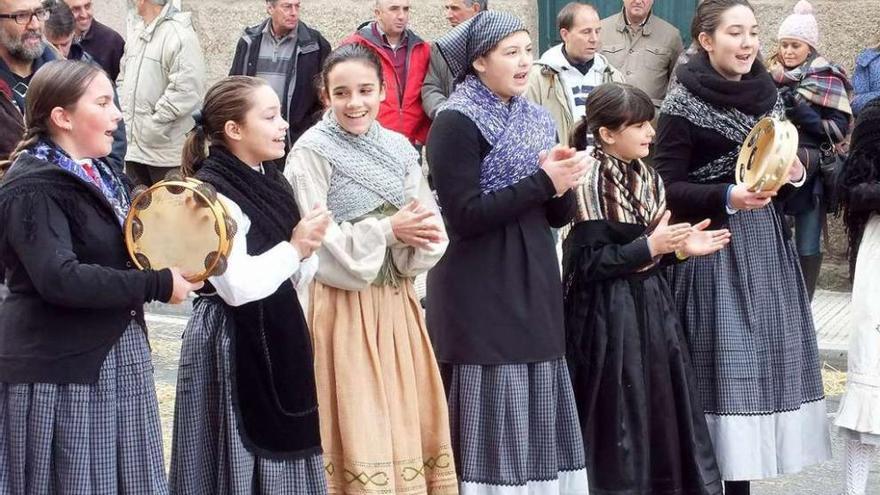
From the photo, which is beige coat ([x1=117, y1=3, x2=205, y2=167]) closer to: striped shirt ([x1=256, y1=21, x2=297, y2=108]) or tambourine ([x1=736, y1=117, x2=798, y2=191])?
striped shirt ([x1=256, y1=21, x2=297, y2=108])

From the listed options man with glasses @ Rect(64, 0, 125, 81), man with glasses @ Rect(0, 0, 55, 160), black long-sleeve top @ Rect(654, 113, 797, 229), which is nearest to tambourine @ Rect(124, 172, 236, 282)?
black long-sleeve top @ Rect(654, 113, 797, 229)

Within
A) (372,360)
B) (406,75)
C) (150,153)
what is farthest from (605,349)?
(150,153)

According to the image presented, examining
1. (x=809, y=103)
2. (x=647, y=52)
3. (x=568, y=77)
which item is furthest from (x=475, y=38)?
(x=647, y=52)

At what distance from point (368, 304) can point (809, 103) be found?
11.7 ft

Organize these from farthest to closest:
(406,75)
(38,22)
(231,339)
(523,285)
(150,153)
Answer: (150,153) < (406,75) < (38,22) < (523,285) < (231,339)

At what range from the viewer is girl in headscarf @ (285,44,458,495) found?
4531mm

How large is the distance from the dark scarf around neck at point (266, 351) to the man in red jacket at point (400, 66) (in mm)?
4065

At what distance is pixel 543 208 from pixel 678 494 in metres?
1.10

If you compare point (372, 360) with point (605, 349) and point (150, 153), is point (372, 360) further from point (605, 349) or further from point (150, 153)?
point (150, 153)

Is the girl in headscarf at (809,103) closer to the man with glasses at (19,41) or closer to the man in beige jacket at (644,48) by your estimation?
the man in beige jacket at (644,48)

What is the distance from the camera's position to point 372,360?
4.58 metres

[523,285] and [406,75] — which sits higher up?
[406,75]

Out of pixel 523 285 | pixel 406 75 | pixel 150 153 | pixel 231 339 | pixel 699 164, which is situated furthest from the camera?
pixel 150 153

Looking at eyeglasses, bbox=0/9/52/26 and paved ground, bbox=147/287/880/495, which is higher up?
eyeglasses, bbox=0/9/52/26
